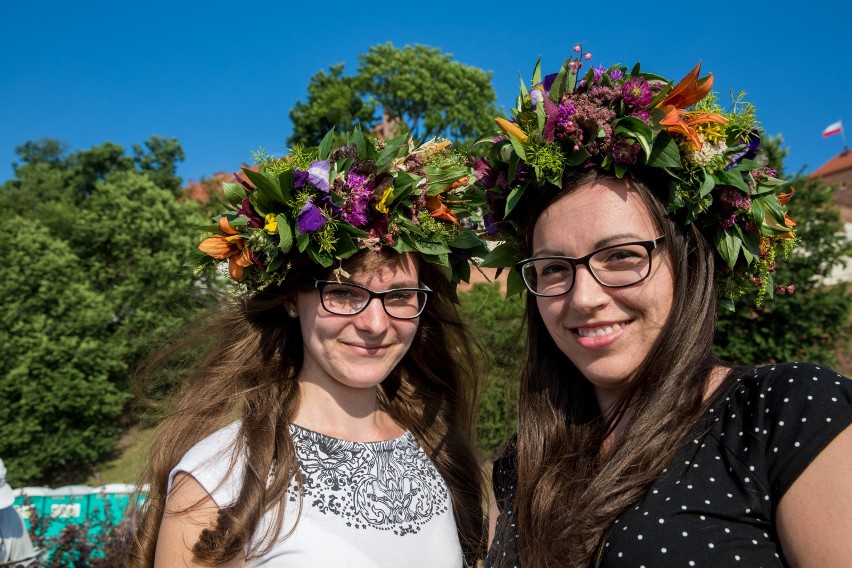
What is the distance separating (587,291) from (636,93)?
659 mm

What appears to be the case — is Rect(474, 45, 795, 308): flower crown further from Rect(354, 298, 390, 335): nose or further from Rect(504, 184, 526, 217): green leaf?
Rect(354, 298, 390, 335): nose

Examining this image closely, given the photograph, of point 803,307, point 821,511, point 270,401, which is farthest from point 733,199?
point 803,307

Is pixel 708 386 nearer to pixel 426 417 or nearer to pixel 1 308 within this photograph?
pixel 426 417

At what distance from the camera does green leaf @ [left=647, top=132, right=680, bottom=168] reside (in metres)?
2.00

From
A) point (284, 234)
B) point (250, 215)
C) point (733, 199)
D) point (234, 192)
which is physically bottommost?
point (733, 199)

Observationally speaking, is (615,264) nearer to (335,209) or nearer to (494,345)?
(335,209)

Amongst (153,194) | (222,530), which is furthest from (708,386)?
(153,194)

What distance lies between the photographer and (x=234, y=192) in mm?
2455

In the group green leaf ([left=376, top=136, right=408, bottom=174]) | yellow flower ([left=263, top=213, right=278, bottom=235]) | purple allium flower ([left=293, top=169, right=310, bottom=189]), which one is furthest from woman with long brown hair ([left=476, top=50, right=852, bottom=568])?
yellow flower ([left=263, top=213, right=278, bottom=235])

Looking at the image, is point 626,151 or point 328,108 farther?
point 328,108

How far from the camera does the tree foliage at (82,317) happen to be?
9695mm

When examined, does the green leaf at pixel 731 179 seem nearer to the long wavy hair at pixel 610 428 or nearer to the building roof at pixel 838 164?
the long wavy hair at pixel 610 428

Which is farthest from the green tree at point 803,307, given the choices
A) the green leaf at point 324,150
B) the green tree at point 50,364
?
the green tree at point 50,364

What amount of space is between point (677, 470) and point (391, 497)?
1.04 m
